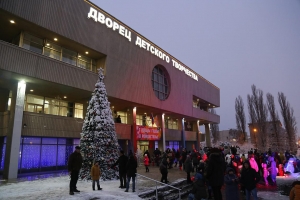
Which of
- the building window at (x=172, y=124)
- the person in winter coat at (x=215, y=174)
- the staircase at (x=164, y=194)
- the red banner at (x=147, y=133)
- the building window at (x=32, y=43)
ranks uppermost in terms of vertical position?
the building window at (x=32, y=43)

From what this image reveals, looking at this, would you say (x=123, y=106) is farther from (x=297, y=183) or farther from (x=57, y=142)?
(x=297, y=183)

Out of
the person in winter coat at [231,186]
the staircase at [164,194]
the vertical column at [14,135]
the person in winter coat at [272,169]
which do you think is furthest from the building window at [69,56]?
the person in winter coat at [272,169]

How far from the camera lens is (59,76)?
18.1 m

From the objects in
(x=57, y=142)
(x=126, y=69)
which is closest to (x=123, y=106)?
(x=126, y=69)

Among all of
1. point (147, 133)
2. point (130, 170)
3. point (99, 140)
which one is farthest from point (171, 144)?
point (130, 170)

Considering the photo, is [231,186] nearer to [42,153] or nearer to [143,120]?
[42,153]

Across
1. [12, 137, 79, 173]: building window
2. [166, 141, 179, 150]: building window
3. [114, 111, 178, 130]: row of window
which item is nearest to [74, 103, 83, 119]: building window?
[12, 137, 79, 173]: building window

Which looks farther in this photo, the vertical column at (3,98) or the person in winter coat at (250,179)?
the vertical column at (3,98)

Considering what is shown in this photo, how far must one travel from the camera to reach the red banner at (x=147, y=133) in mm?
27984

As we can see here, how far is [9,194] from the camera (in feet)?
31.9

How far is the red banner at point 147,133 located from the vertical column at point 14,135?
14.4 m

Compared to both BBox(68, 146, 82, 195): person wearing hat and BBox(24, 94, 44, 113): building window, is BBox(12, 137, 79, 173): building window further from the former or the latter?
BBox(68, 146, 82, 195): person wearing hat

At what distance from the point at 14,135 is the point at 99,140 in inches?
261

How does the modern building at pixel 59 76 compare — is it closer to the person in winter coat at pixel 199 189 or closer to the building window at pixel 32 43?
the building window at pixel 32 43
